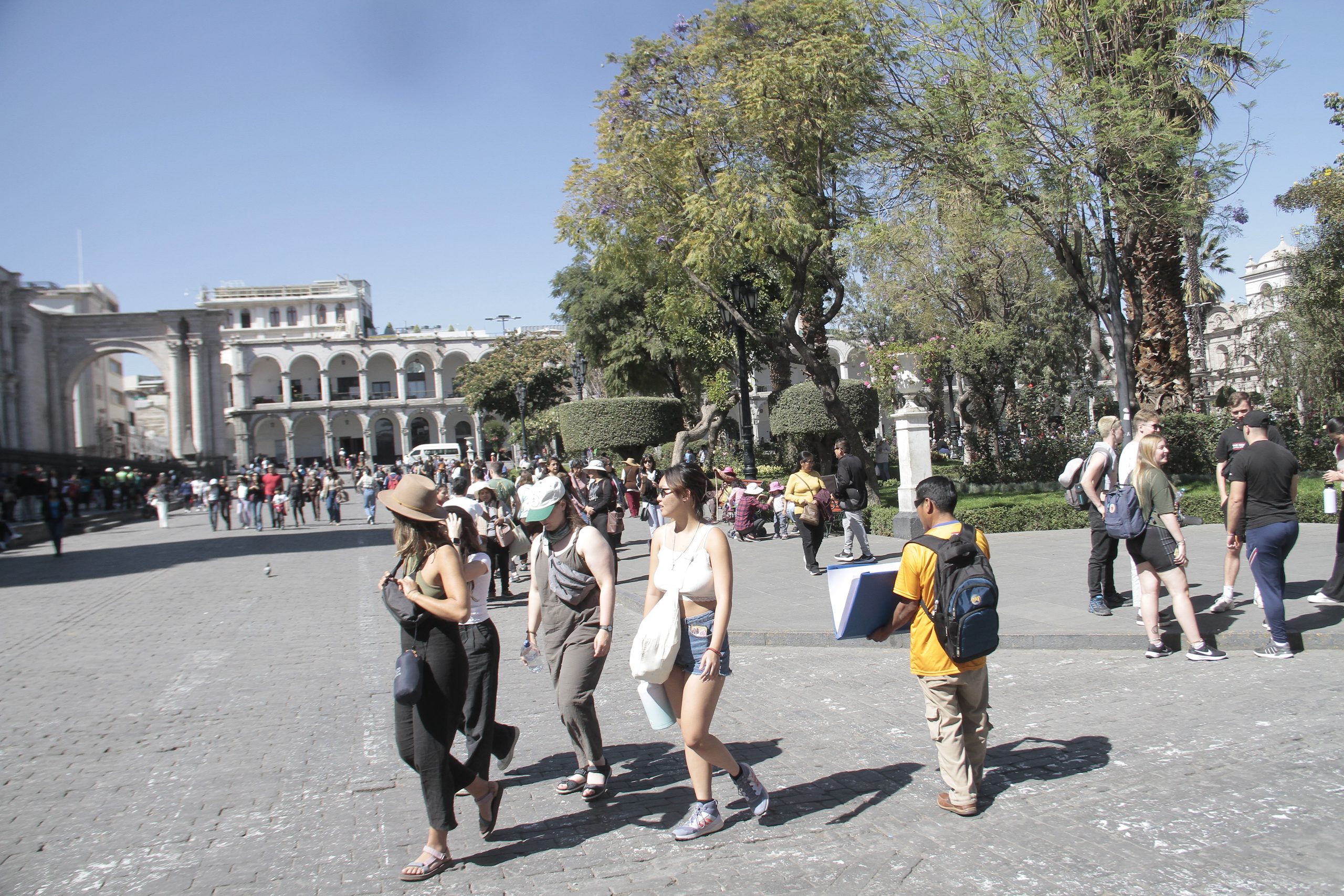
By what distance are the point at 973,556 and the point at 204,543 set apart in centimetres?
2185

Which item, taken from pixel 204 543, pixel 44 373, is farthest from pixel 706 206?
pixel 44 373

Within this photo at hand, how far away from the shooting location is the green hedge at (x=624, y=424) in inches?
1428

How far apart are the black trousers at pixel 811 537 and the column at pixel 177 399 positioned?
152 feet

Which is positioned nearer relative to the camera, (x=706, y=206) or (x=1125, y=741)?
(x=1125, y=741)

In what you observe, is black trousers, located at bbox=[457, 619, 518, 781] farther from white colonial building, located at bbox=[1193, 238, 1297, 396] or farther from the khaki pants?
white colonial building, located at bbox=[1193, 238, 1297, 396]

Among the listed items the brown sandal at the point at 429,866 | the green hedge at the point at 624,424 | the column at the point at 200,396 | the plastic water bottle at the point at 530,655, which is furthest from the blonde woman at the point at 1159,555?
the column at the point at 200,396

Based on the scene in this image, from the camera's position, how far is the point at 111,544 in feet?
75.7

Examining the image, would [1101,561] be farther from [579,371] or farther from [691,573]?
[579,371]

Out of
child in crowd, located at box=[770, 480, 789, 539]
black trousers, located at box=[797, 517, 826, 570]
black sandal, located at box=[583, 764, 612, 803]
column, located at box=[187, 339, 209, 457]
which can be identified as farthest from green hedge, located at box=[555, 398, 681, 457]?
black sandal, located at box=[583, 764, 612, 803]

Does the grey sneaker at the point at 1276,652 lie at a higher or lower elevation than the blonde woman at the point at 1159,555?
lower

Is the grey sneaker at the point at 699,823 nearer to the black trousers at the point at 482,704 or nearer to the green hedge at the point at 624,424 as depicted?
the black trousers at the point at 482,704

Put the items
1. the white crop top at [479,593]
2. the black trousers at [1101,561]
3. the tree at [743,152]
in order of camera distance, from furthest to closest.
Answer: the tree at [743,152] < the black trousers at [1101,561] < the white crop top at [479,593]

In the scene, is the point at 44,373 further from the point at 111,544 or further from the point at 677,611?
the point at 677,611

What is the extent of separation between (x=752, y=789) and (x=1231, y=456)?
5.65 meters
